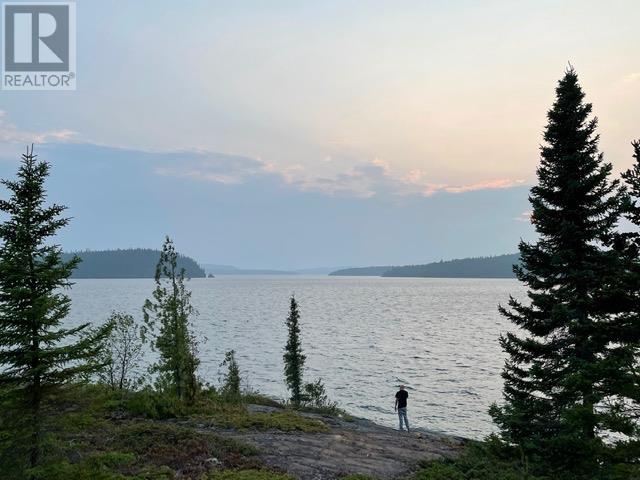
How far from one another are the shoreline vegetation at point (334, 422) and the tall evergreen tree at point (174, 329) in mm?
77

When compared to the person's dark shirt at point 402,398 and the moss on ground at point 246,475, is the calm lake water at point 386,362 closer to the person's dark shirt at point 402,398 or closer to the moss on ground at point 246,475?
the person's dark shirt at point 402,398

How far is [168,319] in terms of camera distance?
1905 cm

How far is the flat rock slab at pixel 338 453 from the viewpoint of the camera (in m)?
12.5

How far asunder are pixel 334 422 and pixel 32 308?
18181mm

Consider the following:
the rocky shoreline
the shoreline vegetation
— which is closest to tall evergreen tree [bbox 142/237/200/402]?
the shoreline vegetation

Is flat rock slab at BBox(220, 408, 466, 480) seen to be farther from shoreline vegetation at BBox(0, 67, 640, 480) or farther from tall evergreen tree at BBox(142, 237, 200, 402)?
tall evergreen tree at BBox(142, 237, 200, 402)

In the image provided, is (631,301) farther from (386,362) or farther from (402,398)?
(386,362)

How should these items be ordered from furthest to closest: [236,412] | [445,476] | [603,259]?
[236,412] → [603,259] → [445,476]

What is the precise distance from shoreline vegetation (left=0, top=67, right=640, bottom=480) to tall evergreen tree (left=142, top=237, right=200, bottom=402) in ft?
0.25

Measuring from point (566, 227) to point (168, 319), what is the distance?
646 inches

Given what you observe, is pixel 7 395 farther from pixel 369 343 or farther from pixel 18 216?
pixel 369 343

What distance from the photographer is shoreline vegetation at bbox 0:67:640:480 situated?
7297 mm

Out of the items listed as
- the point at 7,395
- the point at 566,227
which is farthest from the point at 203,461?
the point at 566,227

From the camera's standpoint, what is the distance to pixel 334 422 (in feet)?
73.0
